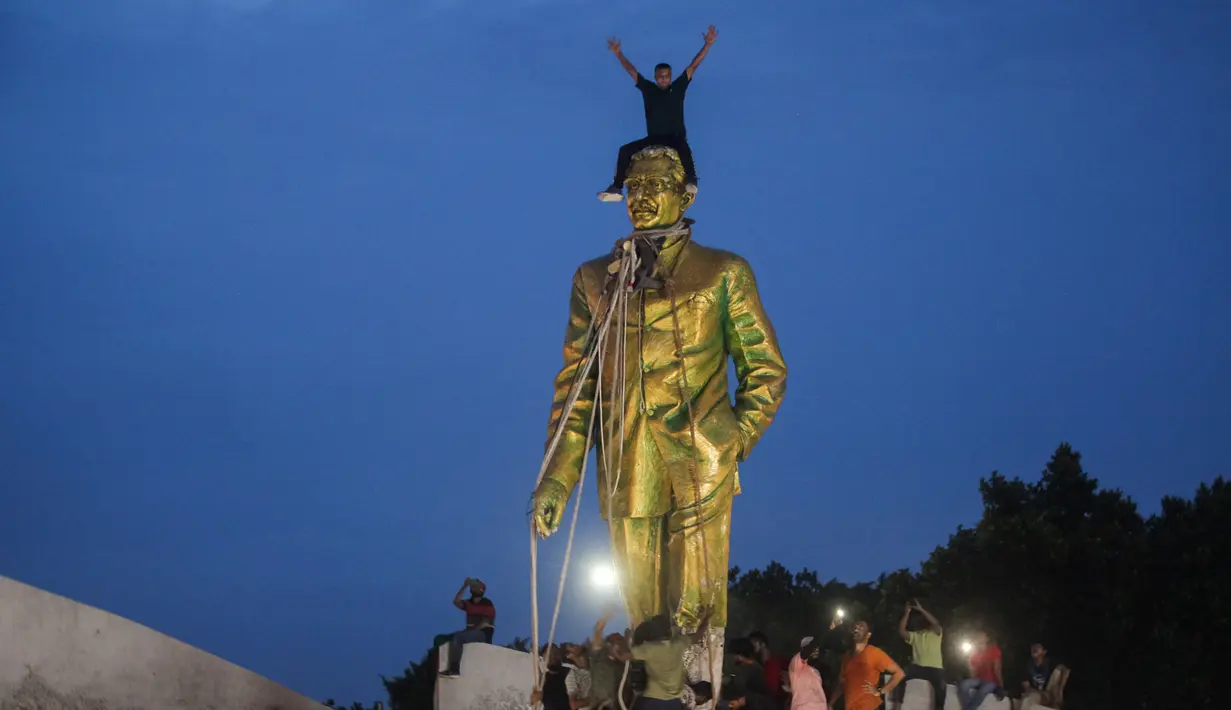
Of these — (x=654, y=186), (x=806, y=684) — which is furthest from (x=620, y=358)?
(x=806, y=684)

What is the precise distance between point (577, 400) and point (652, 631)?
4.72 feet

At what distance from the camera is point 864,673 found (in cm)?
1052

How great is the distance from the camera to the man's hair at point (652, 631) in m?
8.64

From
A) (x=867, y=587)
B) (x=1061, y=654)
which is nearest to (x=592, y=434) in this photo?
(x=1061, y=654)

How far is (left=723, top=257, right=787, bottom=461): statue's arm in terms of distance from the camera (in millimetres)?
9273

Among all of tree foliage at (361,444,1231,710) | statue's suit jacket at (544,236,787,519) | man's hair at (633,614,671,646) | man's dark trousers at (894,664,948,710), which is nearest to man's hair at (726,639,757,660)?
man's dark trousers at (894,664,948,710)

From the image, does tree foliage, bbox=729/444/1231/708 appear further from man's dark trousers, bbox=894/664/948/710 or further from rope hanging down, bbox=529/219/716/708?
rope hanging down, bbox=529/219/716/708

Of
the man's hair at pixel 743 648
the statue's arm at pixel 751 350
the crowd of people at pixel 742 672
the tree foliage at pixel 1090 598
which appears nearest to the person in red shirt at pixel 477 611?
the crowd of people at pixel 742 672

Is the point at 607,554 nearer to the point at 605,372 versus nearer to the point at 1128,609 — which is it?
the point at 605,372

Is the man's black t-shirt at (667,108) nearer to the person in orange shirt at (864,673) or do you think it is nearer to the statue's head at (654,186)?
the statue's head at (654,186)

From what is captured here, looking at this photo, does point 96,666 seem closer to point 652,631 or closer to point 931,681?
point 652,631

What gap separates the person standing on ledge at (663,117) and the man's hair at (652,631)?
2.36 metres

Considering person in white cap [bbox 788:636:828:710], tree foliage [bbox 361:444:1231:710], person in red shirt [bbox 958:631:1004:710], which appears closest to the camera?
person in white cap [bbox 788:636:828:710]

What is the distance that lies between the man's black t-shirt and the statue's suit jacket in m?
0.65
